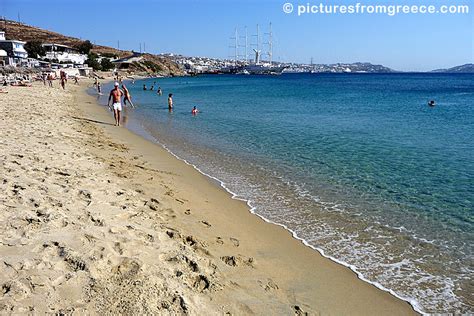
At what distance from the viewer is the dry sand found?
396 centimetres

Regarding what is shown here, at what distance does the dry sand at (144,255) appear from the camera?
3957 mm

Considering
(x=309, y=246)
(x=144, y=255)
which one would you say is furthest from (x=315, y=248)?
(x=144, y=255)

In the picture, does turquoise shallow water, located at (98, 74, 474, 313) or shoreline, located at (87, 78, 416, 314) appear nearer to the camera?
shoreline, located at (87, 78, 416, 314)

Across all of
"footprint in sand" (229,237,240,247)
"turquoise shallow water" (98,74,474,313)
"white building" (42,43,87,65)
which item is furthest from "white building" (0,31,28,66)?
"footprint in sand" (229,237,240,247)

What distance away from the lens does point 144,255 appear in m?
4.93

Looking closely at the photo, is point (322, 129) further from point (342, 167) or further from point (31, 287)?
point (31, 287)

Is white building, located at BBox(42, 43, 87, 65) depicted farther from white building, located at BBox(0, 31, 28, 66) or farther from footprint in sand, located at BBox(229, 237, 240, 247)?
footprint in sand, located at BBox(229, 237, 240, 247)

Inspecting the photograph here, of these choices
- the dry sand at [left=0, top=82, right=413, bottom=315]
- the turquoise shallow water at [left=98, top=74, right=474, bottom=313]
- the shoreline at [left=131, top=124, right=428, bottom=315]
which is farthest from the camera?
the turquoise shallow water at [left=98, top=74, right=474, bottom=313]

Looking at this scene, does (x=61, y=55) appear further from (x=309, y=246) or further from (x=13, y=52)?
(x=309, y=246)

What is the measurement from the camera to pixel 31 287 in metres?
3.84

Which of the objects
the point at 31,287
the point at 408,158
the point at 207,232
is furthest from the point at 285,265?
the point at 408,158

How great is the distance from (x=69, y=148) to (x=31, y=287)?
772 cm

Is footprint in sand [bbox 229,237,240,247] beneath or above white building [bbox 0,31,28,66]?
beneath

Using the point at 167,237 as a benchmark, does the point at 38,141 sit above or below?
above
